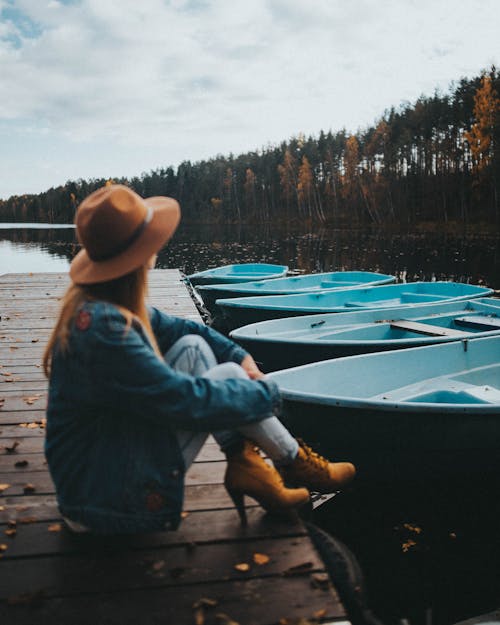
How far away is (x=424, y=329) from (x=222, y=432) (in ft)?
16.0

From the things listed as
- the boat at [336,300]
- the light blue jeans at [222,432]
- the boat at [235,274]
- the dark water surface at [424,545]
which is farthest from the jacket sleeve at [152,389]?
the boat at [235,274]

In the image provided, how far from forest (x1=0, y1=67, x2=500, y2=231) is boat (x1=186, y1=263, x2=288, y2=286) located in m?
28.4

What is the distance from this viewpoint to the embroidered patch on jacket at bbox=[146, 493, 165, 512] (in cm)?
193

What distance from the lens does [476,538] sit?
3914 mm

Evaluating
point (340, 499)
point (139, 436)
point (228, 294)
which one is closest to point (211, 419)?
point (139, 436)

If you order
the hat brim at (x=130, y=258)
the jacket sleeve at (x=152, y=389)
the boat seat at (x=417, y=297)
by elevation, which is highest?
the hat brim at (x=130, y=258)

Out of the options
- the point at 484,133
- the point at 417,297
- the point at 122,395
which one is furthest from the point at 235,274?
the point at 484,133

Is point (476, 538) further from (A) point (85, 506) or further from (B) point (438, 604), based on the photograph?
(A) point (85, 506)

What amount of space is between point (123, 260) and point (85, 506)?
0.93 m

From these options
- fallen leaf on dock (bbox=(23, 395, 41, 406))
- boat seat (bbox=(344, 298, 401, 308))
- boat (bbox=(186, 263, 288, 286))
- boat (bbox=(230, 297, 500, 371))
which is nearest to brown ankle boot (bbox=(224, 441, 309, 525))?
fallen leaf on dock (bbox=(23, 395, 41, 406))

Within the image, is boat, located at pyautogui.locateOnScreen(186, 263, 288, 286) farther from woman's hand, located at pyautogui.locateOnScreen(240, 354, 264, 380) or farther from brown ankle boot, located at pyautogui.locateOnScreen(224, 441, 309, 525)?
brown ankle boot, located at pyautogui.locateOnScreen(224, 441, 309, 525)

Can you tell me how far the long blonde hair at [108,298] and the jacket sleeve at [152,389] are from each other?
3.9 inches

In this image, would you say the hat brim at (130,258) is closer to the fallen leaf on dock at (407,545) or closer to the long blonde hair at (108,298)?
the long blonde hair at (108,298)

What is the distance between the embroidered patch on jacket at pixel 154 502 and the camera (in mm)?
1930
